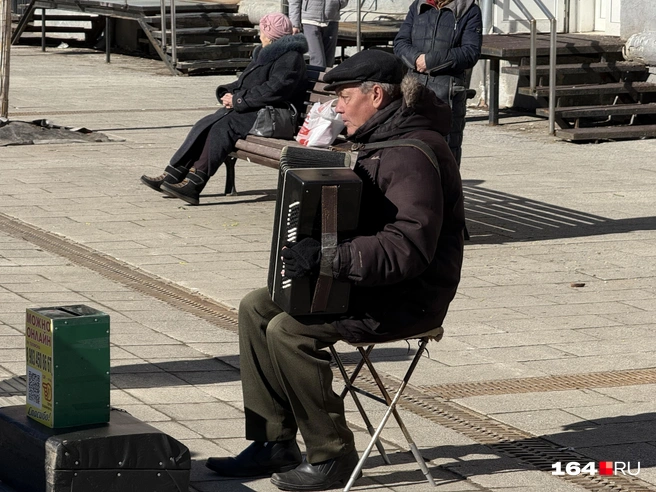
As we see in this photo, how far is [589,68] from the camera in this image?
1495cm

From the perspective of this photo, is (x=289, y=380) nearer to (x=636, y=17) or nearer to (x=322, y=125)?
(x=322, y=125)

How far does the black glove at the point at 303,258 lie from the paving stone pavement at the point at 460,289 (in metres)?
0.87

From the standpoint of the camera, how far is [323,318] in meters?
4.44

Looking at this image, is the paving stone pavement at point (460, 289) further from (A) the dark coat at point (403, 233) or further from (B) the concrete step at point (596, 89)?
(A) the dark coat at point (403, 233)

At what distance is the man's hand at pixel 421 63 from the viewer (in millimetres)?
9305

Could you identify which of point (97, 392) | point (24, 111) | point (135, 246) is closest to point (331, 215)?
point (97, 392)

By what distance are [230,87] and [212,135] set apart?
518 millimetres

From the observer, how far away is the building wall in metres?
14.8

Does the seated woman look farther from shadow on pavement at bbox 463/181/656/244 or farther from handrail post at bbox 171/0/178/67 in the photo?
handrail post at bbox 171/0/178/67

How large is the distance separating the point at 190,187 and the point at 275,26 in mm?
1406

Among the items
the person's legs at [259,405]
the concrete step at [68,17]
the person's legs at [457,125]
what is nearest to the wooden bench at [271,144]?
the person's legs at [457,125]

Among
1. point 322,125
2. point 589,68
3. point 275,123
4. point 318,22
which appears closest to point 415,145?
point 322,125

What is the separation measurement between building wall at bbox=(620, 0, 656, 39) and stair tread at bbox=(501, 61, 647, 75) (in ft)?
1.41

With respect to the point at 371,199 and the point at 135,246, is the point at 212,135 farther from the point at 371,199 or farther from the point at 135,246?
the point at 371,199
